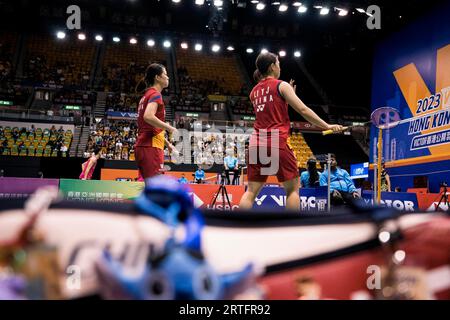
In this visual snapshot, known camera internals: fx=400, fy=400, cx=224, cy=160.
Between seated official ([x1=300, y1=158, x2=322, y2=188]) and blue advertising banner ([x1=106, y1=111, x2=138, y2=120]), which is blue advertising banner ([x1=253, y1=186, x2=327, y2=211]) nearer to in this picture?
seated official ([x1=300, y1=158, x2=322, y2=188])

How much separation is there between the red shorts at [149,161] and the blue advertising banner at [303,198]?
392 cm

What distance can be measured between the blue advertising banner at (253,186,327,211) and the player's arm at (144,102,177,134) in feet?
13.8

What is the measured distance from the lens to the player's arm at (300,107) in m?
3.30

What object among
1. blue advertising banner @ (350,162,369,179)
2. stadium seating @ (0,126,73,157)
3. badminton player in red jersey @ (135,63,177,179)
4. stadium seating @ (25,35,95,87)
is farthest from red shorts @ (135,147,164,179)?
stadium seating @ (25,35,95,87)

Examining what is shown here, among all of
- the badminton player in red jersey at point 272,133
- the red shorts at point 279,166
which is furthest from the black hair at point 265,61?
the red shorts at point 279,166

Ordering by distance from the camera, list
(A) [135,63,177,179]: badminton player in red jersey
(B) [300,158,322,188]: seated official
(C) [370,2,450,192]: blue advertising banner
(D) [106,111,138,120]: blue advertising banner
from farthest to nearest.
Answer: (D) [106,111,138,120]: blue advertising banner, (C) [370,2,450,192]: blue advertising banner, (B) [300,158,322,188]: seated official, (A) [135,63,177,179]: badminton player in red jersey

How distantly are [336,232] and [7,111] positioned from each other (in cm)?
2024

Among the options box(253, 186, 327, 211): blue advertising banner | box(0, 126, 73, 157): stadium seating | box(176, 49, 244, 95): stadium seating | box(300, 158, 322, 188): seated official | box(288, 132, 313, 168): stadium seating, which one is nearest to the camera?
box(300, 158, 322, 188): seated official

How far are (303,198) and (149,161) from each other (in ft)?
15.8

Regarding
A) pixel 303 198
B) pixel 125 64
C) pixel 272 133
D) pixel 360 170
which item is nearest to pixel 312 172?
pixel 303 198

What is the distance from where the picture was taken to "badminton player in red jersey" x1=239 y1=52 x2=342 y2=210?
11.3ft

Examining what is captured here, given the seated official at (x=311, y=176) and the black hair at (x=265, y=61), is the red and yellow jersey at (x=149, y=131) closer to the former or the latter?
the black hair at (x=265, y=61)
